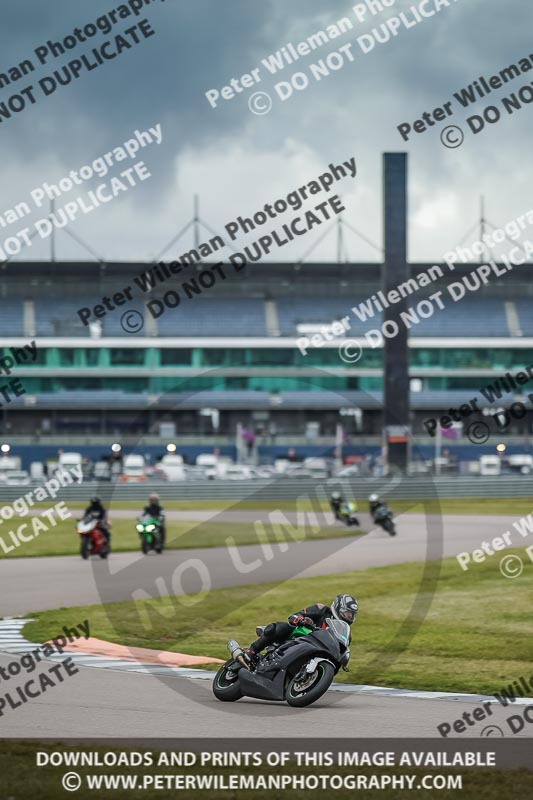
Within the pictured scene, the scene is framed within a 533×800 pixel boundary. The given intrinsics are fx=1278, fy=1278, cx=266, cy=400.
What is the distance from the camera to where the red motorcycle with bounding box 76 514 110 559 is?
2792 centimetres

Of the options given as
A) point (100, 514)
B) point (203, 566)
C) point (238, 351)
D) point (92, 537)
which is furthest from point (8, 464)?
point (203, 566)

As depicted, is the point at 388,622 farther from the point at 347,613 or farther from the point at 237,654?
the point at 237,654

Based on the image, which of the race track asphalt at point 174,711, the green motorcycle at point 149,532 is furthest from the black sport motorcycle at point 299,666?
the green motorcycle at point 149,532

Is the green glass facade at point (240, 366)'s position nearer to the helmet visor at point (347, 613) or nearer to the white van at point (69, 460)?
the white van at point (69, 460)

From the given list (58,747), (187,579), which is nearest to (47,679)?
(58,747)

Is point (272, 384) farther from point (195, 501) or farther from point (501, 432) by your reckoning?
point (195, 501)

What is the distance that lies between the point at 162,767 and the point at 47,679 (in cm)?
431

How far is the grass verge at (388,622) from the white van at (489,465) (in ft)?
160

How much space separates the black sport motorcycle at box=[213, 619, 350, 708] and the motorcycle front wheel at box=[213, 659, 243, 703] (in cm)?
3

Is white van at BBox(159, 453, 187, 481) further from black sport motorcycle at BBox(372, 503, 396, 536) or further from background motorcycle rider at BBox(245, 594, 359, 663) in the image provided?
background motorcycle rider at BBox(245, 594, 359, 663)

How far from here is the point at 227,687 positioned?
453 inches

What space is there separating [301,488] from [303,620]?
4581cm

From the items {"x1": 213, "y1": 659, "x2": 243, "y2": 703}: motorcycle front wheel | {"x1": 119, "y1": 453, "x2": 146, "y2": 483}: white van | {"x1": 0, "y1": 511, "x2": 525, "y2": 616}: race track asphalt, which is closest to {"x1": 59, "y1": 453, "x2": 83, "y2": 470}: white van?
{"x1": 119, "y1": 453, "x2": 146, "y2": 483}: white van

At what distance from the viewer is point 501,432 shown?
3310 inches
